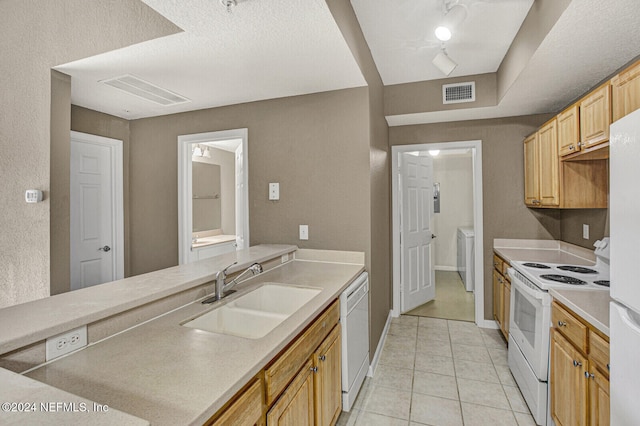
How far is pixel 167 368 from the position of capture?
3.17 ft

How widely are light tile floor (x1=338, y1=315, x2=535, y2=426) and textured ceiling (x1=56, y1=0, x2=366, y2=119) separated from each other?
241 centimetres

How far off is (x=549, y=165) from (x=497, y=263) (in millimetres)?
1130

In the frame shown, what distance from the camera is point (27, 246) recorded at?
2143mm

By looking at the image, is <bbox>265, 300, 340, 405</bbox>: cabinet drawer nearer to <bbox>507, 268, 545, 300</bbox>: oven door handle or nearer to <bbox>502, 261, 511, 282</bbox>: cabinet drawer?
<bbox>507, 268, 545, 300</bbox>: oven door handle

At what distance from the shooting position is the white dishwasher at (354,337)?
1.95m

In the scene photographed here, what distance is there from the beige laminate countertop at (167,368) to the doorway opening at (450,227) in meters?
2.65

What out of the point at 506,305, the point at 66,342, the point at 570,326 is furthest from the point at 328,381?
the point at 506,305

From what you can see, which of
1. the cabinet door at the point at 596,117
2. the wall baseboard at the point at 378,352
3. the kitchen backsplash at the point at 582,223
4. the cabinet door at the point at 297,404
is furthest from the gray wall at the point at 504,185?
the cabinet door at the point at 297,404

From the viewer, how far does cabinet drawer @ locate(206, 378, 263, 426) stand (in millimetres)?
889

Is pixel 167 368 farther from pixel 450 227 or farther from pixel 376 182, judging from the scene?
pixel 450 227

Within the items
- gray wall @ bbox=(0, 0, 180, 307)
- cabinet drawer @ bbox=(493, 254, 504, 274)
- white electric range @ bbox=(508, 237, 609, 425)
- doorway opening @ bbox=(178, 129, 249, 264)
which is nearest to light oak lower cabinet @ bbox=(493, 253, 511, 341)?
cabinet drawer @ bbox=(493, 254, 504, 274)

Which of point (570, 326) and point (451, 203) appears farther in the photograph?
point (451, 203)

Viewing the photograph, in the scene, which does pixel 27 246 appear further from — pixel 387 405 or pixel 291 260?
pixel 387 405

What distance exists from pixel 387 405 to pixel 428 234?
2.64m
